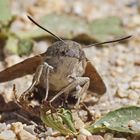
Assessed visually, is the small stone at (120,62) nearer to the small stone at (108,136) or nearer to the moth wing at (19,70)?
the moth wing at (19,70)

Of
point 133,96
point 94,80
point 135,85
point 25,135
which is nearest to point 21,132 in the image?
point 25,135

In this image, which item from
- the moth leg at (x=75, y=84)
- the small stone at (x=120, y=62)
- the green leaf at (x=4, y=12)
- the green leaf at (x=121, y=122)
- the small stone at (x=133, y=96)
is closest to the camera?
the green leaf at (x=121, y=122)

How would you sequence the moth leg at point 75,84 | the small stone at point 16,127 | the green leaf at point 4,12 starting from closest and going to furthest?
the small stone at point 16,127 → the moth leg at point 75,84 → the green leaf at point 4,12

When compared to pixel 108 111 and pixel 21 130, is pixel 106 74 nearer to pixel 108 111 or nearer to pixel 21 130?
pixel 108 111

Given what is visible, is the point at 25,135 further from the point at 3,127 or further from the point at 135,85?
the point at 135,85

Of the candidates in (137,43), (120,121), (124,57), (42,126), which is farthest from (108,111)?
(137,43)

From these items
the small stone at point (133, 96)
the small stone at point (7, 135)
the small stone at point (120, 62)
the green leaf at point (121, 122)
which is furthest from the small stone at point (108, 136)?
the small stone at point (120, 62)
